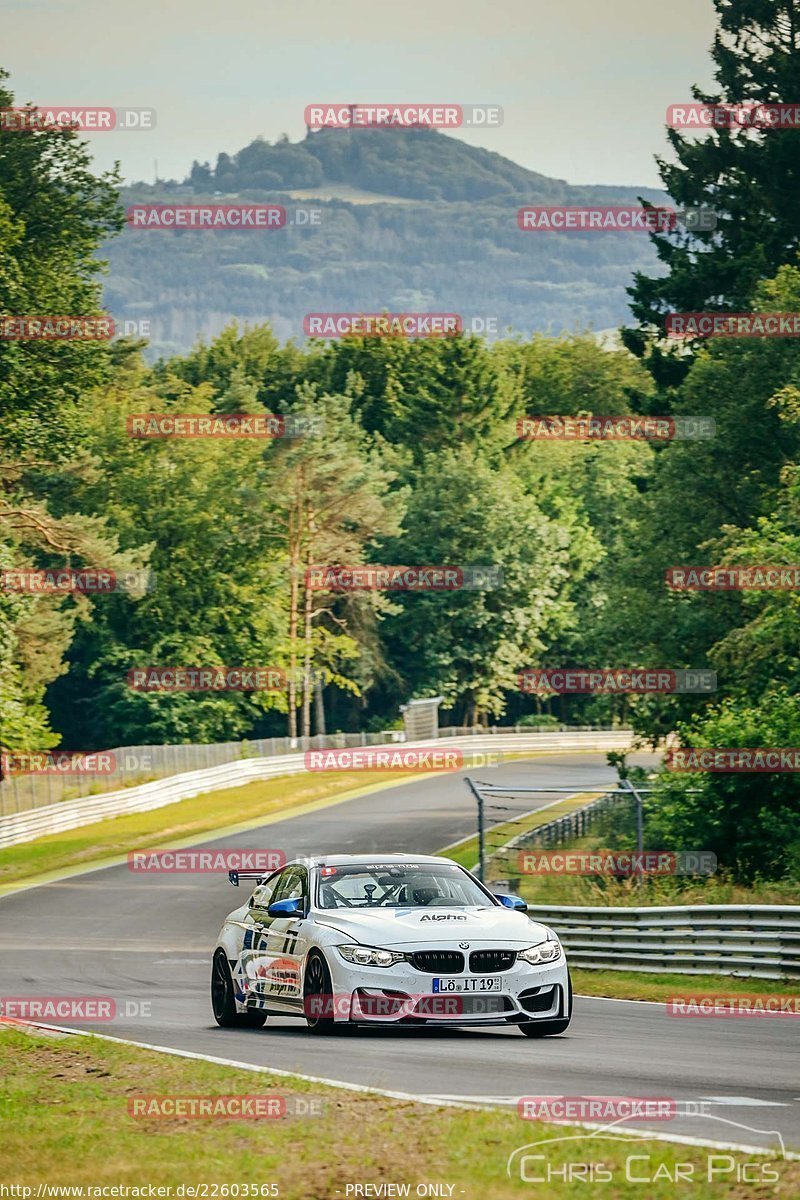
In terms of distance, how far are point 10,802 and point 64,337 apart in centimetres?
1319

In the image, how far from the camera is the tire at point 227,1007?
16234 millimetres

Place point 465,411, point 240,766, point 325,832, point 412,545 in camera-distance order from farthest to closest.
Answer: point 465,411 < point 412,545 < point 240,766 < point 325,832

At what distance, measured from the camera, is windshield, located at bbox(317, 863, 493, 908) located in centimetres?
1531

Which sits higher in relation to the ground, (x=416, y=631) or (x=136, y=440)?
(x=136, y=440)

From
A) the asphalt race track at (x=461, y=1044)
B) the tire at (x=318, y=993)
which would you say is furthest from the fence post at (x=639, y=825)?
the tire at (x=318, y=993)

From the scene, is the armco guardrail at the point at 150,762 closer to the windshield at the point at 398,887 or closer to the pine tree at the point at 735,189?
the pine tree at the point at 735,189

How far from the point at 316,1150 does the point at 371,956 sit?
5.35 m

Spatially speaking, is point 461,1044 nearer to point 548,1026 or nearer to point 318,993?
point 548,1026

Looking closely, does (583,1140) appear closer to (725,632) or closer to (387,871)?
(387,871)

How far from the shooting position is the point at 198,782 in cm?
6694

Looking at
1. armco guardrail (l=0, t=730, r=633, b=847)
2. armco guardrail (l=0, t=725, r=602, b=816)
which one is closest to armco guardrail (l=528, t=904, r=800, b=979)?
armco guardrail (l=0, t=730, r=633, b=847)

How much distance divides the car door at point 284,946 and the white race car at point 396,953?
12mm

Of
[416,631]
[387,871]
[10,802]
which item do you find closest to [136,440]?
[416,631]

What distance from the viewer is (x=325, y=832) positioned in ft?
173
